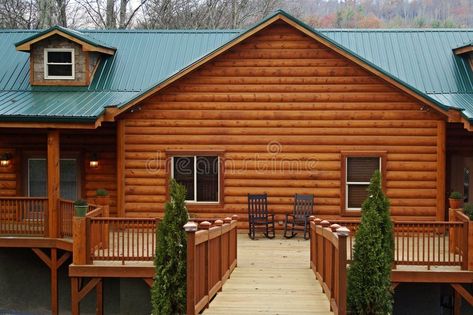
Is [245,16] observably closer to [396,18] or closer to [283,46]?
[283,46]

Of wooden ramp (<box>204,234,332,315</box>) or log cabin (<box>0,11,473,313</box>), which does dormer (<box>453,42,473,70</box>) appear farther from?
wooden ramp (<box>204,234,332,315</box>)

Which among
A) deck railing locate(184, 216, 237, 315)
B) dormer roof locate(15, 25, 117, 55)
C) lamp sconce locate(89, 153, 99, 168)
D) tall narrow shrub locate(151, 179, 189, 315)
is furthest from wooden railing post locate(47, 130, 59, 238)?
tall narrow shrub locate(151, 179, 189, 315)

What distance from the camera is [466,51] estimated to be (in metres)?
18.5

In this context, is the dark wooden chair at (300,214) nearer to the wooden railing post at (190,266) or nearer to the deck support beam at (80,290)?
the deck support beam at (80,290)

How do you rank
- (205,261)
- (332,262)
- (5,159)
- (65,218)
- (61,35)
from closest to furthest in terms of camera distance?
1. (332,262)
2. (205,261)
3. (65,218)
4. (5,159)
5. (61,35)

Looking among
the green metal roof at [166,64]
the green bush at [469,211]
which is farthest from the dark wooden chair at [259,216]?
the green bush at [469,211]

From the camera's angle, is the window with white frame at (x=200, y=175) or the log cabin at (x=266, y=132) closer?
the log cabin at (x=266, y=132)

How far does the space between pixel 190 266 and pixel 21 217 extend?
8266mm

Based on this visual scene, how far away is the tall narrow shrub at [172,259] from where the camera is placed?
9.56 metres

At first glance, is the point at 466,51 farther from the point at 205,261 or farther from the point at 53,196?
the point at 205,261

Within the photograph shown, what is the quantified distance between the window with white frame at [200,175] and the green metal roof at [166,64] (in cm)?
204

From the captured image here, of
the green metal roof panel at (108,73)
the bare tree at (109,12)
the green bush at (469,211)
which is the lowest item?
the green bush at (469,211)

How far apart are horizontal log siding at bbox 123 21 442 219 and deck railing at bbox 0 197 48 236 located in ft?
7.40

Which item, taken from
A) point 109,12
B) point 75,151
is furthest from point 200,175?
point 109,12
